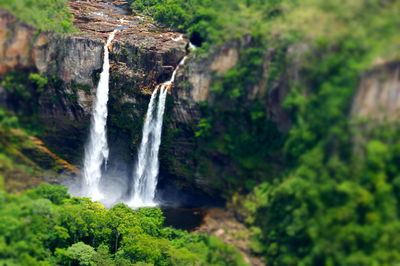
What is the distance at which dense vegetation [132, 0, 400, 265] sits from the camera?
20125 mm

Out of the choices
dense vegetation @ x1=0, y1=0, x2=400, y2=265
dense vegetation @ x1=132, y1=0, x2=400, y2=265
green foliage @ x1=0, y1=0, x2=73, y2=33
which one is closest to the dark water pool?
dense vegetation @ x1=0, y1=0, x2=400, y2=265

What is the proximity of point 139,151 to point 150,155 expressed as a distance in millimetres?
987

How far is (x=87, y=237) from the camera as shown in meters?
28.5

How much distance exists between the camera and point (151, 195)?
106ft

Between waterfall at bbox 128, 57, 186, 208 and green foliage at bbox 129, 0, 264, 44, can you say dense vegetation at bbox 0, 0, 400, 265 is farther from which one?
waterfall at bbox 128, 57, 186, 208

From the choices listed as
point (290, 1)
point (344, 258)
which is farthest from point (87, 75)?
point (344, 258)

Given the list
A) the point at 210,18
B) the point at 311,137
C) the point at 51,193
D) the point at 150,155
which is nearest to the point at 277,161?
the point at 311,137

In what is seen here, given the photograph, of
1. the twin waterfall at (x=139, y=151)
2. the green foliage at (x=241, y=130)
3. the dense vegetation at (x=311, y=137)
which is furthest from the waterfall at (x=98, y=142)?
the green foliage at (x=241, y=130)

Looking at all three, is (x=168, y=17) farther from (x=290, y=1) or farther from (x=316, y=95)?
(x=316, y=95)

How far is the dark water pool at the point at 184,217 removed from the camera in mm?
27266

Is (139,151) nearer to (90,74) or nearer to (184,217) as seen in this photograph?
(90,74)

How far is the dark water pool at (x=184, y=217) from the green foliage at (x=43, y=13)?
12.2 meters

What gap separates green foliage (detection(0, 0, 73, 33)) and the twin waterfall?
3060 millimetres

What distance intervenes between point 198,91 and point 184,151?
14.4 feet
